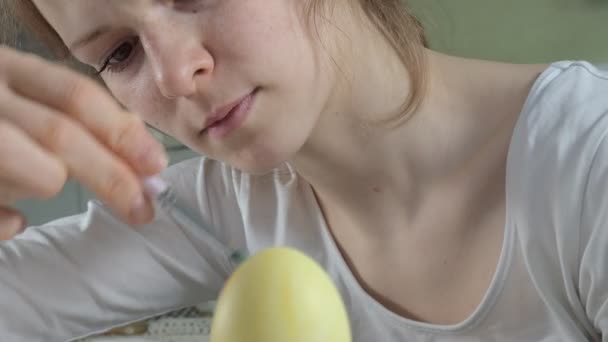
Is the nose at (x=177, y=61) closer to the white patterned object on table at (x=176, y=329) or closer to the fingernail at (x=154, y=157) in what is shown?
the fingernail at (x=154, y=157)

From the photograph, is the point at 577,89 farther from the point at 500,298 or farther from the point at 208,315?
the point at 208,315

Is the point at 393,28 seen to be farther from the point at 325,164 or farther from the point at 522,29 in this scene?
the point at 522,29

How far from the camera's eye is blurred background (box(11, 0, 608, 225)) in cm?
95

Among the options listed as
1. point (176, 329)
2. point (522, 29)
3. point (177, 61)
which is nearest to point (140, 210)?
point (177, 61)

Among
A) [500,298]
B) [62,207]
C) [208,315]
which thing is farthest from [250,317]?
[62,207]

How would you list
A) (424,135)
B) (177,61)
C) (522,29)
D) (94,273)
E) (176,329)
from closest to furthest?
(177,61) → (424,135) → (94,273) → (176,329) → (522,29)

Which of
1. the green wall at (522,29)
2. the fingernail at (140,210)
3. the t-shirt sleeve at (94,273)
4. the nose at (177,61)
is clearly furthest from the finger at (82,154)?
the green wall at (522,29)

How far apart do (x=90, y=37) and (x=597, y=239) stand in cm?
39

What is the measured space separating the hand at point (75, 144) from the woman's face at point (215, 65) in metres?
0.10

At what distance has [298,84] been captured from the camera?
0.43 meters

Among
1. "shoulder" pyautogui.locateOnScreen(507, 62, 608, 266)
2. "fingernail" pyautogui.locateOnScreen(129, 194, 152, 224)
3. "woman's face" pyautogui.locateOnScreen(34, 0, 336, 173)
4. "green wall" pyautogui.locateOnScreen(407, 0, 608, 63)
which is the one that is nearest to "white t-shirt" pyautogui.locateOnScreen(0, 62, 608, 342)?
"shoulder" pyautogui.locateOnScreen(507, 62, 608, 266)

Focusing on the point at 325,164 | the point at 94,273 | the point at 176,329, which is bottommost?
the point at 176,329

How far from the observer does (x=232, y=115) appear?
0.42 metres

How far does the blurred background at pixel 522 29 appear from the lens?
95cm
